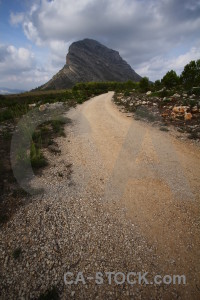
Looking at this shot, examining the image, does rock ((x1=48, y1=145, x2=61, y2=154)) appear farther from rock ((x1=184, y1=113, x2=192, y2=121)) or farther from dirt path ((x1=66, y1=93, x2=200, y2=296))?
rock ((x1=184, y1=113, x2=192, y2=121))

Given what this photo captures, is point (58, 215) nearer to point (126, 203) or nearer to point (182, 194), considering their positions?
point (126, 203)

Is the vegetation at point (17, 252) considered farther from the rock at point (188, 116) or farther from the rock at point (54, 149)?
the rock at point (188, 116)

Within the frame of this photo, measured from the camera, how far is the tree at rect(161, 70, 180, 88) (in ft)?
105

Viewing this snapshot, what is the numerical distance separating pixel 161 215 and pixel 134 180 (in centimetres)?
171

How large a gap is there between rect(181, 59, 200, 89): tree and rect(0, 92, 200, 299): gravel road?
29.2 metres

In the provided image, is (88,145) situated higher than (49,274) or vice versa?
(88,145)

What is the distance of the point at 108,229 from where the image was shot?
4.49 m

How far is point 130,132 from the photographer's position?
10.9m

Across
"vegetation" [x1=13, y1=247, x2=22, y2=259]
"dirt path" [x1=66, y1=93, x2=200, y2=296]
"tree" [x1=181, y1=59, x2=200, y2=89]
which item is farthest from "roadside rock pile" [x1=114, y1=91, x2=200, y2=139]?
"tree" [x1=181, y1=59, x2=200, y2=89]

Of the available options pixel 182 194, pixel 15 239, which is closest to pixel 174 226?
pixel 182 194

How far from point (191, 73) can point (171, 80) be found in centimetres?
353

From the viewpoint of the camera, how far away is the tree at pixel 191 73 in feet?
99.6

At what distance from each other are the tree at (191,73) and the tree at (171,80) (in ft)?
4.02

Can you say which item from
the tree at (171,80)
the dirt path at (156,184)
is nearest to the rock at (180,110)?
the dirt path at (156,184)
